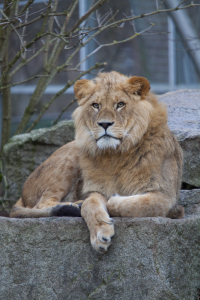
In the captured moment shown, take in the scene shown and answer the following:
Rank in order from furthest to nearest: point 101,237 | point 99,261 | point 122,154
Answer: point 122,154 → point 99,261 → point 101,237

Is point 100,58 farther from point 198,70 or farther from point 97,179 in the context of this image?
point 97,179

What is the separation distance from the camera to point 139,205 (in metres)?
2.85

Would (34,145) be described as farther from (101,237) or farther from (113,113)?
(101,237)

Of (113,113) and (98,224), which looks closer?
(98,224)

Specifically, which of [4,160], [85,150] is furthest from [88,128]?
[4,160]

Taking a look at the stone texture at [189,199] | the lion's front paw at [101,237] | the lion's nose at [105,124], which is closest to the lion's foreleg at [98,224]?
the lion's front paw at [101,237]

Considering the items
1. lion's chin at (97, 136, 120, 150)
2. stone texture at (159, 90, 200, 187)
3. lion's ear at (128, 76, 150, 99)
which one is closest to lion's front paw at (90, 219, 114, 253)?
lion's chin at (97, 136, 120, 150)

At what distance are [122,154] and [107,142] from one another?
0.20 m

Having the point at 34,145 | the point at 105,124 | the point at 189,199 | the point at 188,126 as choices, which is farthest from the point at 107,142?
the point at 34,145

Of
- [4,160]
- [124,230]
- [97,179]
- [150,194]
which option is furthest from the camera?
[4,160]

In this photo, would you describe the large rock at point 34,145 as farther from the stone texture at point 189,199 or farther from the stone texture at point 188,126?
the stone texture at point 189,199

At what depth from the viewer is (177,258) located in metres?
2.70

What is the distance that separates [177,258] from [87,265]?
60 cm

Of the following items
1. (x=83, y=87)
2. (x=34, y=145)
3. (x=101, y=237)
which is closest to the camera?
(x=101, y=237)
